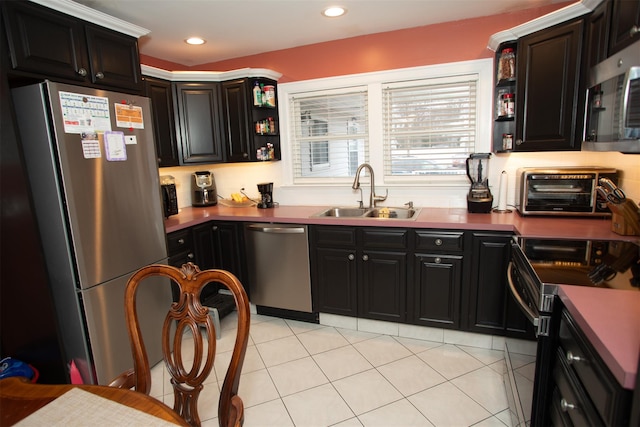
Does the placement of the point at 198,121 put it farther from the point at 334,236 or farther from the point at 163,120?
the point at 334,236

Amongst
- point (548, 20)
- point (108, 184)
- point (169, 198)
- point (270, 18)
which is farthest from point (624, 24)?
point (169, 198)

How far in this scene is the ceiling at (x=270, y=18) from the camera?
7.55 feet

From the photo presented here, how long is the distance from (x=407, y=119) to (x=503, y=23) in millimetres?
953

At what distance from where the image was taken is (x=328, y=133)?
330 centimetres

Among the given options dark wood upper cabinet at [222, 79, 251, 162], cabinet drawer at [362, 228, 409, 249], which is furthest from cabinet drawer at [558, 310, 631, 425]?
dark wood upper cabinet at [222, 79, 251, 162]

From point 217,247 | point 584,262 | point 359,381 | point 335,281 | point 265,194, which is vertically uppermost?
point 265,194

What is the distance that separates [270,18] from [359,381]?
256cm

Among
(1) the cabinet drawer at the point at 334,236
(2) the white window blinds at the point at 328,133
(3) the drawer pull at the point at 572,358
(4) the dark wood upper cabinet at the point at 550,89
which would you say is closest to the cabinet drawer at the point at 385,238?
(1) the cabinet drawer at the point at 334,236

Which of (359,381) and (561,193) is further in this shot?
(561,193)

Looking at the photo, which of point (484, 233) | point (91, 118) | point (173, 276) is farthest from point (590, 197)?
point (91, 118)

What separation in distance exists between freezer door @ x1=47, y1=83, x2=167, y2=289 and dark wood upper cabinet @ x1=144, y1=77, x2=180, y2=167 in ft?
2.26

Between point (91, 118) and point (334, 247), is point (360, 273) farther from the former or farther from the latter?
point (91, 118)

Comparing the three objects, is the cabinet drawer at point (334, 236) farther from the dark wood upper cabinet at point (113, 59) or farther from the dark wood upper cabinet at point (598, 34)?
the dark wood upper cabinet at point (598, 34)

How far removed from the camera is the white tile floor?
74.9 inches
